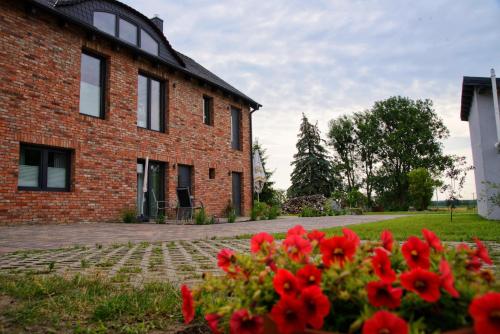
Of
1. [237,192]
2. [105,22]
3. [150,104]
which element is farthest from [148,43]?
[237,192]

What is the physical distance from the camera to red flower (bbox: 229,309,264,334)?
95 cm

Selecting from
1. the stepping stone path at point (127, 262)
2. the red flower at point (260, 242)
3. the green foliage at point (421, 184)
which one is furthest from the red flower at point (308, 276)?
the green foliage at point (421, 184)

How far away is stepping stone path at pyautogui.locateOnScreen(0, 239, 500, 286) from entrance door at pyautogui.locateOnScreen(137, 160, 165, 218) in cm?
696

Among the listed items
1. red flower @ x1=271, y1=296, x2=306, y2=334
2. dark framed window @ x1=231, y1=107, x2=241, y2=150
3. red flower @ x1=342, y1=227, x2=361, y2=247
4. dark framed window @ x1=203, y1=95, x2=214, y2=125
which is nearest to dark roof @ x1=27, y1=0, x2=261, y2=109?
dark framed window @ x1=203, y1=95, x2=214, y2=125

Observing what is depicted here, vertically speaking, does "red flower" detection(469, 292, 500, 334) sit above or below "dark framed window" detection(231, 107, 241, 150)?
below

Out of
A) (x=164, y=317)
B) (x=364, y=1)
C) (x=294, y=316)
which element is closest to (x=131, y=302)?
(x=164, y=317)

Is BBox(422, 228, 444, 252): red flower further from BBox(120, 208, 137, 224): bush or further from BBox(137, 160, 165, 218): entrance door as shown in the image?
BBox(137, 160, 165, 218): entrance door

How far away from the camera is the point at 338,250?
3.50 feet

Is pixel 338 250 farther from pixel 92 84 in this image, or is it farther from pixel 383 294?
pixel 92 84

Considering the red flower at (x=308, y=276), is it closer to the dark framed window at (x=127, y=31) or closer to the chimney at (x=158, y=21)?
the dark framed window at (x=127, y=31)

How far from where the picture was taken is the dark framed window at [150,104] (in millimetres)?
12297

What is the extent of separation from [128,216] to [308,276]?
405 inches

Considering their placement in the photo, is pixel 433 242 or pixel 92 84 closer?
pixel 433 242

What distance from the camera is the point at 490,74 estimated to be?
33.7 ft
